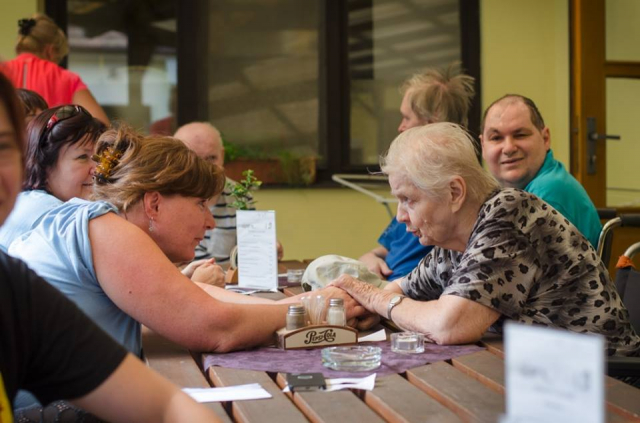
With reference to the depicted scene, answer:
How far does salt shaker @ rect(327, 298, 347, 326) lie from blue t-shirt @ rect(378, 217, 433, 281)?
3.54 ft

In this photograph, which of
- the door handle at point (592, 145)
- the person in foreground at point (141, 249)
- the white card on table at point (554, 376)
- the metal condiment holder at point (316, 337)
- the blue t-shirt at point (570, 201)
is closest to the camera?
the white card on table at point (554, 376)

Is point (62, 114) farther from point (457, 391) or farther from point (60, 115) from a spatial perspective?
point (457, 391)

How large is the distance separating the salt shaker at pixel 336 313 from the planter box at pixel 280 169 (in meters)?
3.35

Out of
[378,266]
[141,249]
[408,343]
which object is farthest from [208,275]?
[378,266]

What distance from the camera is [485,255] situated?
72.8 inches

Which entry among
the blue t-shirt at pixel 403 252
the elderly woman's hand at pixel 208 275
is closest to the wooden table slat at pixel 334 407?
the elderly woman's hand at pixel 208 275

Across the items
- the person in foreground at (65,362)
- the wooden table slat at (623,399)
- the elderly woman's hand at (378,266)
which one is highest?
the person in foreground at (65,362)

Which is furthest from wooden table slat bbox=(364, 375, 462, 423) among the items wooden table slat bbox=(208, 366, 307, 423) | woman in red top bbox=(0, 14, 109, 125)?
woman in red top bbox=(0, 14, 109, 125)

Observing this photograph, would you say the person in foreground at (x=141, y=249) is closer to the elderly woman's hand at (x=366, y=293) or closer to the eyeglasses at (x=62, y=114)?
the elderly woman's hand at (x=366, y=293)

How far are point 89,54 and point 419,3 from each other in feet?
7.27

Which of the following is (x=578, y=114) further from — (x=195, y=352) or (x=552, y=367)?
(x=552, y=367)

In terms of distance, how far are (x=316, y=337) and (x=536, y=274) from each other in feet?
1.76

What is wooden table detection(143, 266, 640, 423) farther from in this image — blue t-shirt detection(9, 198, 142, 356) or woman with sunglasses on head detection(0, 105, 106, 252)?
woman with sunglasses on head detection(0, 105, 106, 252)

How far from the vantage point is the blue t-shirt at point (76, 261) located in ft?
5.49
